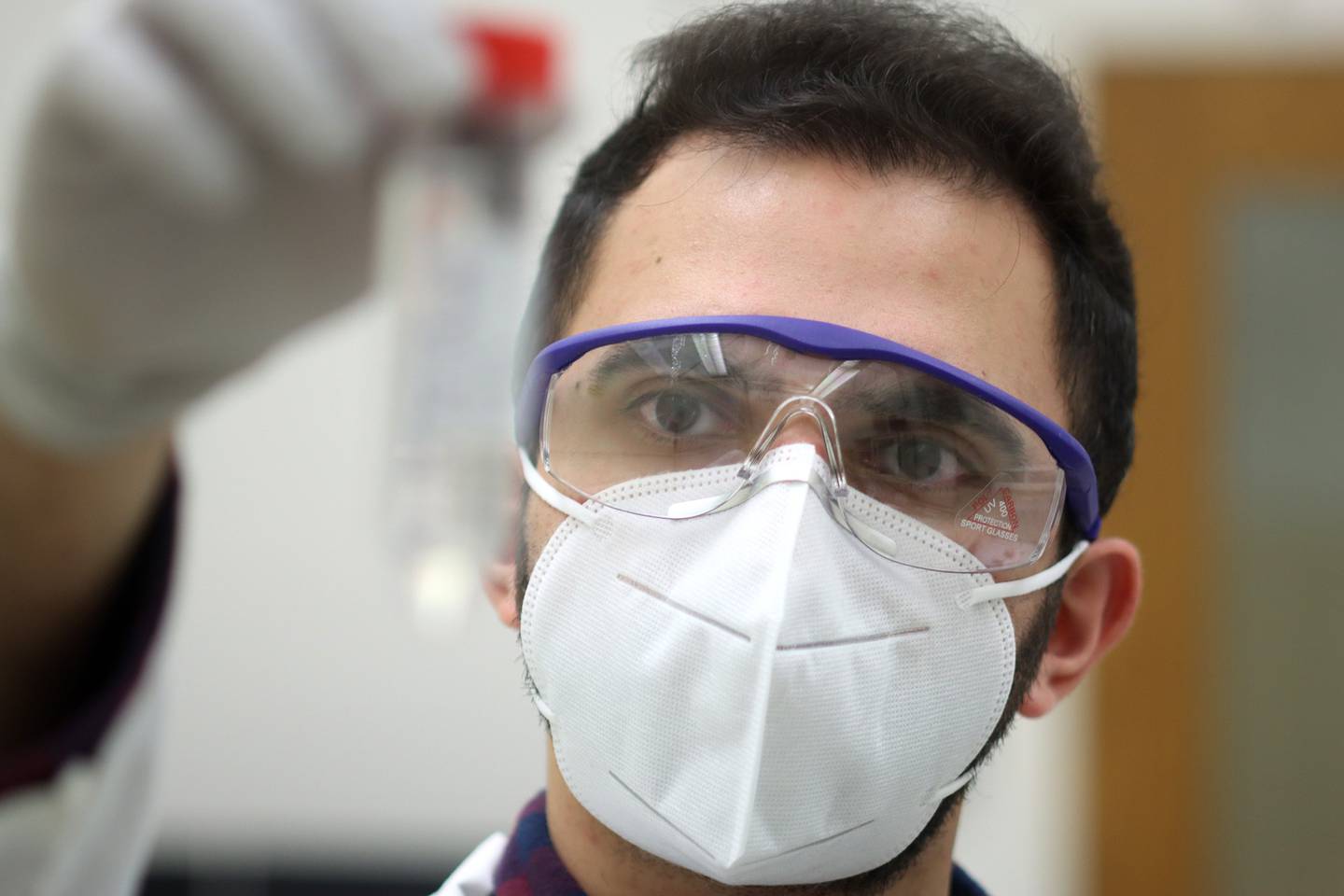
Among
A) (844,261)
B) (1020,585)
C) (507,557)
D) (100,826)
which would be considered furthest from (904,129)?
(100,826)

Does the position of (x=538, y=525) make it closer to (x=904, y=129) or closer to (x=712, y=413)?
(x=712, y=413)

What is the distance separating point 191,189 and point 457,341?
0.45 meters

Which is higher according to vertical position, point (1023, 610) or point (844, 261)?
point (844, 261)

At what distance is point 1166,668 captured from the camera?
3010 millimetres

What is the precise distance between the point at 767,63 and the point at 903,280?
0.31 meters

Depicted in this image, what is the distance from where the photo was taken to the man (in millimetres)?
1018

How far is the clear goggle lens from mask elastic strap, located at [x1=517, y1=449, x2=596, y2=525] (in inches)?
0.5

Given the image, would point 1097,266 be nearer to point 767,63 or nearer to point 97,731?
point 767,63

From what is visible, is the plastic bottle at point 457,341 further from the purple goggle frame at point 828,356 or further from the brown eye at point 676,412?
the brown eye at point 676,412

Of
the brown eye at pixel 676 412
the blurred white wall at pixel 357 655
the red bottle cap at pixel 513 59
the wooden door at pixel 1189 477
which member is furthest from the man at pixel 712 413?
the wooden door at pixel 1189 477

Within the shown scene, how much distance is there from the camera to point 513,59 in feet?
3.62

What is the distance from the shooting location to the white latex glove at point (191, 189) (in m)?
0.90

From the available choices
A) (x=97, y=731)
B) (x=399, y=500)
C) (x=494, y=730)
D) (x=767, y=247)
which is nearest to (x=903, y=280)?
(x=767, y=247)

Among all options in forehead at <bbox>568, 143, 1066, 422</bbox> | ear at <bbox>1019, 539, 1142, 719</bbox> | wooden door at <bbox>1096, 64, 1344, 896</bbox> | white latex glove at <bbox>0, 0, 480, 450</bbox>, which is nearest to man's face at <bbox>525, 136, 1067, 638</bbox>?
forehead at <bbox>568, 143, 1066, 422</bbox>
